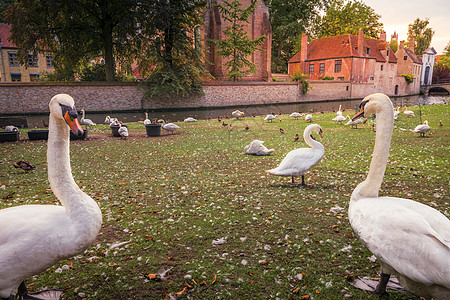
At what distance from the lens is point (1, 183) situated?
7.55 m

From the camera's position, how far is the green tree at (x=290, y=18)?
6119 cm

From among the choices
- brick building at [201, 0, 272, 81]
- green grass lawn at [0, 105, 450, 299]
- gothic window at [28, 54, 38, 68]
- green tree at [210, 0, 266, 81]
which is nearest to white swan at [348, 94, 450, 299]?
green grass lawn at [0, 105, 450, 299]

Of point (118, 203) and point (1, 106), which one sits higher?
point (1, 106)

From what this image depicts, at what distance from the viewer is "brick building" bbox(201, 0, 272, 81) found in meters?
47.6

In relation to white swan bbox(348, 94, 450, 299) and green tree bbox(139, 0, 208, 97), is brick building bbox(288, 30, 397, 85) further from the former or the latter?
white swan bbox(348, 94, 450, 299)

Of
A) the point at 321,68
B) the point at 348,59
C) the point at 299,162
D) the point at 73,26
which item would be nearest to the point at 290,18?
the point at 321,68

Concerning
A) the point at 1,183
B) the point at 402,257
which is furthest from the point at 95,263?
the point at 1,183

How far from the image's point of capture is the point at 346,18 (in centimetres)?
6688

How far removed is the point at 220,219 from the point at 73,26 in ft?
107

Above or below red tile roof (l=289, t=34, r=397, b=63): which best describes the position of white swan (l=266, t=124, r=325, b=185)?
below

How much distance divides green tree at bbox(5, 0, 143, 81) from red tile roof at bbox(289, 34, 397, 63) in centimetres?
4463

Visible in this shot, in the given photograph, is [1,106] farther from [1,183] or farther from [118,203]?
[118,203]

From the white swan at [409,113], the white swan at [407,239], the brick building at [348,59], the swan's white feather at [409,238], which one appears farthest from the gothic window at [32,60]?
the brick building at [348,59]

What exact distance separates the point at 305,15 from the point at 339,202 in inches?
2634
